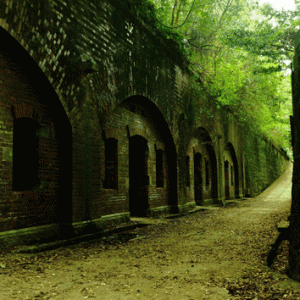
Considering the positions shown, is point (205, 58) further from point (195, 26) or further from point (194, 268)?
point (194, 268)

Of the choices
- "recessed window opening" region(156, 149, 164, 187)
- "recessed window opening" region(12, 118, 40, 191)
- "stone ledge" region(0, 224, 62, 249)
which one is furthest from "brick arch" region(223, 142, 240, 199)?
"recessed window opening" region(12, 118, 40, 191)

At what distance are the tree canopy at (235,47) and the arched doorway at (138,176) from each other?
4147 millimetres

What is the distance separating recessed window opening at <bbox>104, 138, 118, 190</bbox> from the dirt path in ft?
7.88

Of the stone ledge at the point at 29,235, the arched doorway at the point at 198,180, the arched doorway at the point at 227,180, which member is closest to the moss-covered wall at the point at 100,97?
the stone ledge at the point at 29,235

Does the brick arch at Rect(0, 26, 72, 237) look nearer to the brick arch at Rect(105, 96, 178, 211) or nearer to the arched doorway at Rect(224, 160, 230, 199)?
the brick arch at Rect(105, 96, 178, 211)

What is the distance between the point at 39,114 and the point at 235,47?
9304 millimetres

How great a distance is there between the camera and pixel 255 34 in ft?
39.9

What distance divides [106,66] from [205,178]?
10582 mm

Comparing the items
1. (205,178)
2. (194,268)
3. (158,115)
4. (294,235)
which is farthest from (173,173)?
(294,235)

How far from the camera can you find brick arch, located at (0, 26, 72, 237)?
6.01m

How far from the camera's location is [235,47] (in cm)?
1335

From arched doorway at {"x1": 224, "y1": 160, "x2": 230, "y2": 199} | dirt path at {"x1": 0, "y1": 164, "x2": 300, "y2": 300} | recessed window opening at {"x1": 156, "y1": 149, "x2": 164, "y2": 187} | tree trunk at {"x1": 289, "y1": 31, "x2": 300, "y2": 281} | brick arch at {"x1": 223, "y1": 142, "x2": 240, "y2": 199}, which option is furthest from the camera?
arched doorway at {"x1": 224, "y1": 160, "x2": 230, "y2": 199}

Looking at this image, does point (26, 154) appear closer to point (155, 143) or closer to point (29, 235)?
point (29, 235)

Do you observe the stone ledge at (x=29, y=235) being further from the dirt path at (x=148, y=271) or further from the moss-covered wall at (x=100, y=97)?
the dirt path at (x=148, y=271)
